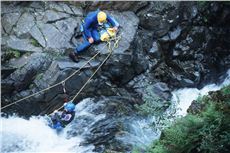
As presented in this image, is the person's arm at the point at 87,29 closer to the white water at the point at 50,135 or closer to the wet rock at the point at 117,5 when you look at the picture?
the wet rock at the point at 117,5

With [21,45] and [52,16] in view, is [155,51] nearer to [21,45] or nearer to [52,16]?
[52,16]

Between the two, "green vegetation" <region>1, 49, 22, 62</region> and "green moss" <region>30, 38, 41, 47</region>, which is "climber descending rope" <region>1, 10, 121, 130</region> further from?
"green moss" <region>30, 38, 41, 47</region>

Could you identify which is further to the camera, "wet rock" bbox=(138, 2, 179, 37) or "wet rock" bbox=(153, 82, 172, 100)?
"wet rock" bbox=(138, 2, 179, 37)

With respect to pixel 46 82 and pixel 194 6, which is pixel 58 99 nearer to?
pixel 46 82

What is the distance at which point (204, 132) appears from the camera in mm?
6344

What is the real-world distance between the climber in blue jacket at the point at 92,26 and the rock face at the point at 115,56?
0.21 meters

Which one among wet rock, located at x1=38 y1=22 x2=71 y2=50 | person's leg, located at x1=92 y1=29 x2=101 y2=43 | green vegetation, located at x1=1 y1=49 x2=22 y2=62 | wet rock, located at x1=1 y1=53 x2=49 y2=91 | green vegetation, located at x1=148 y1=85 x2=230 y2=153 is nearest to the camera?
green vegetation, located at x1=148 y1=85 x2=230 y2=153

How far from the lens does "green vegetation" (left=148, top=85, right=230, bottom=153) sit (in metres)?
6.23

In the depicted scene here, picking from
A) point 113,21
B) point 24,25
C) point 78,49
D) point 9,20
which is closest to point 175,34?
point 113,21

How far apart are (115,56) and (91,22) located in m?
1.18

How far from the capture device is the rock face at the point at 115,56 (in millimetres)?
10531

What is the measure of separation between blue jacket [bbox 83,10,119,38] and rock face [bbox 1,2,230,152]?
0.44 metres

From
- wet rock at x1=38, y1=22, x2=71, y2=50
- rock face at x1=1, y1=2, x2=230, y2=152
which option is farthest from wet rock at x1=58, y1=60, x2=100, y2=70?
wet rock at x1=38, y1=22, x2=71, y2=50

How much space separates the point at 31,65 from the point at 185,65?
4930mm
